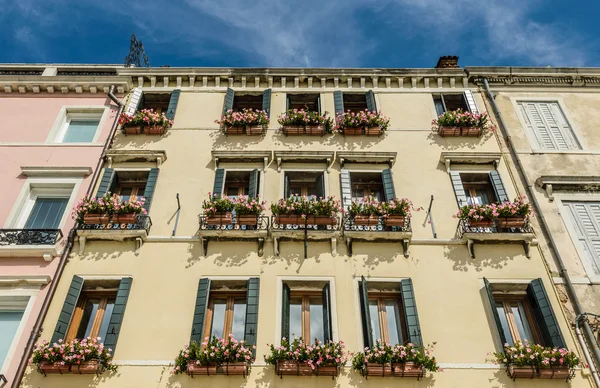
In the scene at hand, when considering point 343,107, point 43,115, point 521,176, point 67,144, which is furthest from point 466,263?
point 43,115

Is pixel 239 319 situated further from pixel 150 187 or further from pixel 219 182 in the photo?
pixel 150 187

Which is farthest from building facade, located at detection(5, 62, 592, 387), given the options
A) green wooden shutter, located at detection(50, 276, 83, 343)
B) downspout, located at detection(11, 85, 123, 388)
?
downspout, located at detection(11, 85, 123, 388)

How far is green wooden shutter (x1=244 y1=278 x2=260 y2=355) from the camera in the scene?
1027 centimetres

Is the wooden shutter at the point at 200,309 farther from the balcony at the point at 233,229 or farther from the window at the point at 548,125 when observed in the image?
the window at the point at 548,125

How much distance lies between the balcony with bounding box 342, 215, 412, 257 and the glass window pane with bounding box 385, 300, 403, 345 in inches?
52.2

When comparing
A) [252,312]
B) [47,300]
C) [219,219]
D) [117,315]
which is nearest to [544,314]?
[252,312]

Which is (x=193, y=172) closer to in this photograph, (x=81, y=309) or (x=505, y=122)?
(x=81, y=309)

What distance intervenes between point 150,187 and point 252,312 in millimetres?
5157

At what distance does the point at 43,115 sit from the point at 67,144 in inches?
85.1

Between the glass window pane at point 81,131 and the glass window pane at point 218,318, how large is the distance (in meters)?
7.82

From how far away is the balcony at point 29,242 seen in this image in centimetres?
1173

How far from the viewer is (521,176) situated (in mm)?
13883

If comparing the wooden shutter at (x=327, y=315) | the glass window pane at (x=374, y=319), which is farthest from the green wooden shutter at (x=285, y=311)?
the glass window pane at (x=374, y=319)

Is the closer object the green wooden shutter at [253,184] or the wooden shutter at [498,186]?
the wooden shutter at [498,186]
